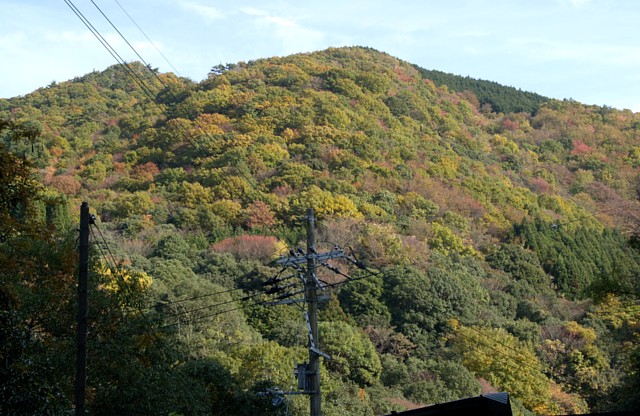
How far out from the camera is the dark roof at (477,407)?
400 inches

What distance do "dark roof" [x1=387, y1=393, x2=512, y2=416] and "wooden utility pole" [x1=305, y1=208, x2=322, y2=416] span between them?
3.93 m

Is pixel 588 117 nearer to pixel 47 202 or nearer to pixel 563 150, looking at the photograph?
pixel 563 150

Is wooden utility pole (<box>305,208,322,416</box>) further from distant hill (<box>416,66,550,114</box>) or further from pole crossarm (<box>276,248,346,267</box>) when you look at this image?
distant hill (<box>416,66,550,114</box>)

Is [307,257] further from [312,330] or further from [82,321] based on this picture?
[82,321]

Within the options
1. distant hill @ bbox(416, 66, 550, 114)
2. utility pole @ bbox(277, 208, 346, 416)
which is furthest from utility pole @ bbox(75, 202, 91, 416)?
distant hill @ bbox(416, 66, 550, 114)

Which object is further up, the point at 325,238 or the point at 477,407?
the point at 325,238

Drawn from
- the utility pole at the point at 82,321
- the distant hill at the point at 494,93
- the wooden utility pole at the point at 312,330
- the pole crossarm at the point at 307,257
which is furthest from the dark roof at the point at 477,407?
the distant hill at the point at 494,93

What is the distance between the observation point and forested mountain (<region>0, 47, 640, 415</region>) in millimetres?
17203

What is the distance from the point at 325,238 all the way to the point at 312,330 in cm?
3151

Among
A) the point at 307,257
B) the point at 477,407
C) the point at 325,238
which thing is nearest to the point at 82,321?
the point at 307,257

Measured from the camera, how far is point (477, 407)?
10312 millimetres

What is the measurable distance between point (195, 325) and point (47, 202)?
15.9m

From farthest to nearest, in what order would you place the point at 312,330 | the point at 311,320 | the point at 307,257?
the point at 307,257 < the point at 311,320 < the point at 312,330

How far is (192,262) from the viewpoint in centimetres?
4169
